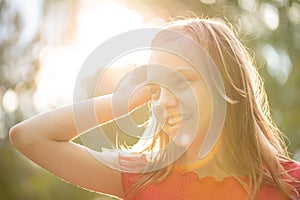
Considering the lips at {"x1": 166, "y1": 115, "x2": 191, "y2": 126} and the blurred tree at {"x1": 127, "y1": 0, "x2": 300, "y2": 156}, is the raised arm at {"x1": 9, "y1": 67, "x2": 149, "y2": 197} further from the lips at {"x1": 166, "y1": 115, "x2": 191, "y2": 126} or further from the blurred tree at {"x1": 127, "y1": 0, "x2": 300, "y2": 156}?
the blurred tree at {"x1": 127, "y1": 0, "x2": 300, "y2": 156}

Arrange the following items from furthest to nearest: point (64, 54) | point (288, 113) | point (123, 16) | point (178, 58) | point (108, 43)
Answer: point (288, 113)
point (64, 54)
point (123, 16)
point (108, 43)
point (178, 58)

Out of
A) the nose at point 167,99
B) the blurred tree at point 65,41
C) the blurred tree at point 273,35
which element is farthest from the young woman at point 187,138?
the blurred tree at point 273,35

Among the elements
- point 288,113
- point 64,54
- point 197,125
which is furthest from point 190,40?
point 288,113

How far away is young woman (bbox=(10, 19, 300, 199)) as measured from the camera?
Answer: 199cm

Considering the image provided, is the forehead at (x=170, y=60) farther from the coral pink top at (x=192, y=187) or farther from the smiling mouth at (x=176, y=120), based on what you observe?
the coral pink top at (x=192, y=187)

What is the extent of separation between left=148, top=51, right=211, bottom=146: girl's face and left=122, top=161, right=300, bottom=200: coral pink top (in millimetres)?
114

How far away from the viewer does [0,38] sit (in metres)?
7.32

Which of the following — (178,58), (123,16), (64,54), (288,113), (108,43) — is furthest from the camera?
(288,113)

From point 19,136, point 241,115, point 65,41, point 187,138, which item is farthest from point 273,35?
point 19,136

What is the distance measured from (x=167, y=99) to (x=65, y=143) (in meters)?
0.31

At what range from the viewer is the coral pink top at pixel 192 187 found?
6.62 ft

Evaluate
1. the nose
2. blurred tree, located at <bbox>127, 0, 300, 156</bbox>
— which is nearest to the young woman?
the nose

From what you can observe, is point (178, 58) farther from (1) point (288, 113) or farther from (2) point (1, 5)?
(1) point (288, 113)

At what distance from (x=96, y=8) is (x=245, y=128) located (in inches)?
219
